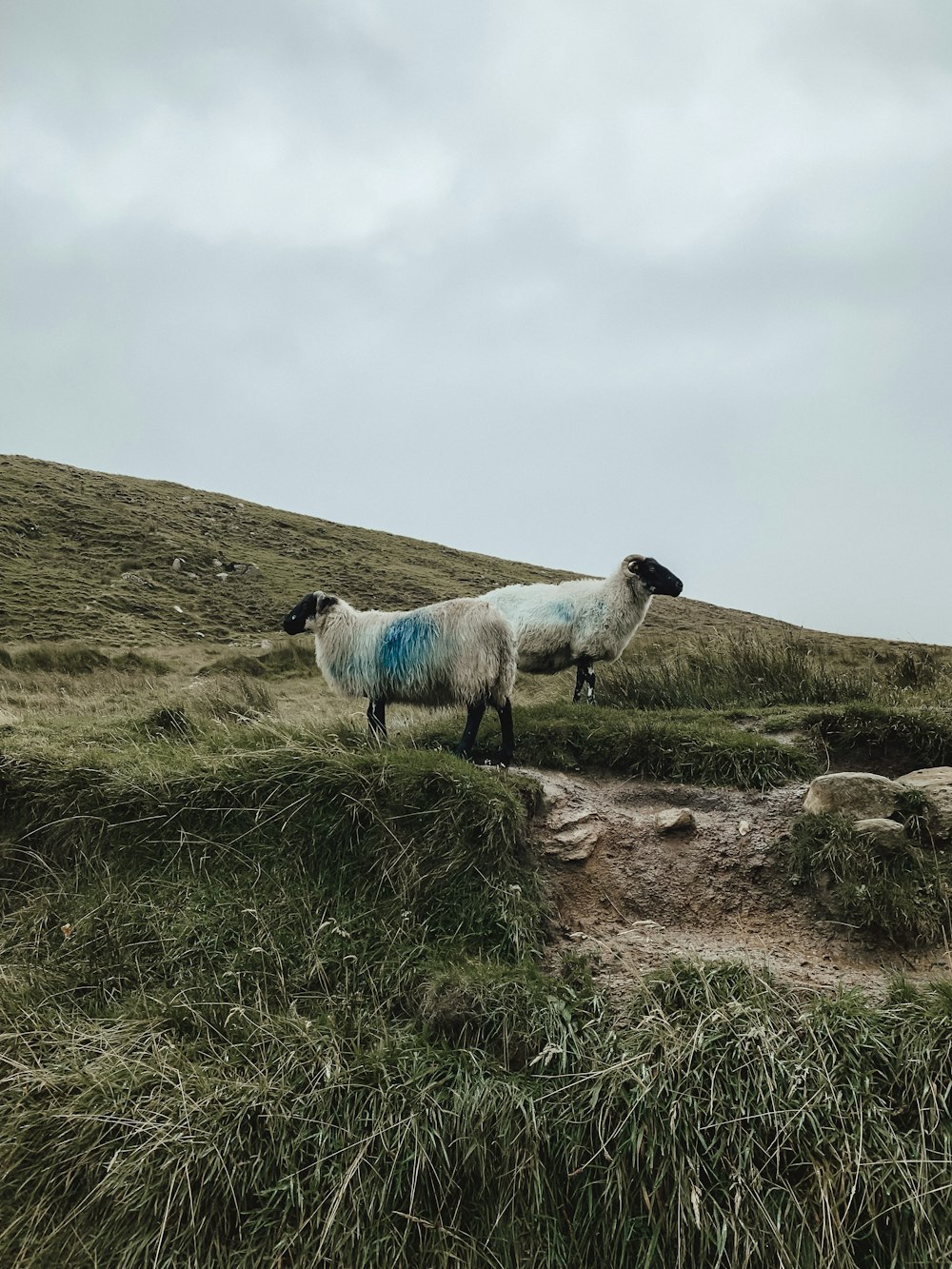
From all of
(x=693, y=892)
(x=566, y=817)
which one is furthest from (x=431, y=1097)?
(x=566, y=817)

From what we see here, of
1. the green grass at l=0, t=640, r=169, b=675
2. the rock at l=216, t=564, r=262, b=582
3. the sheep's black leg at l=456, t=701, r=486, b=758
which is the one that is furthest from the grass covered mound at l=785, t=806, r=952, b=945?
the rock at l=216, t=564, r=262, b=582

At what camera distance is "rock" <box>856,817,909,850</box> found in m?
6.33

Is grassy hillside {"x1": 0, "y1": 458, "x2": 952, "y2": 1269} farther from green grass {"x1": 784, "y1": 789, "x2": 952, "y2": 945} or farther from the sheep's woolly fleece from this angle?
the sheep's woolly fleece

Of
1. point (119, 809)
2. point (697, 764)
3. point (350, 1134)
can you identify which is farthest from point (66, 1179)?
point (697, 764)

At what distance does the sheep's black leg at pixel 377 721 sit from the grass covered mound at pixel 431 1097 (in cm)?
192

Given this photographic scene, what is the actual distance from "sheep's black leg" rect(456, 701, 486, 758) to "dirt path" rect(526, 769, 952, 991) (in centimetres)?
95

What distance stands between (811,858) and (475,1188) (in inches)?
143

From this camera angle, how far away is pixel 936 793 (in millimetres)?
6824

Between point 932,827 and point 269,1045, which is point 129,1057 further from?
point 932,827

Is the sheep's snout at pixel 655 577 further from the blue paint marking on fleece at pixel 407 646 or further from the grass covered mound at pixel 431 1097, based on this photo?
the grass covered mound at pixel 431 1097

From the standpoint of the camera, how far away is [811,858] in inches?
255

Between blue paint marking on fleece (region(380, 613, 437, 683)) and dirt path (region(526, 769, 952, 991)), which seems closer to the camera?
dirt path (region(526, 769, 952, 991))

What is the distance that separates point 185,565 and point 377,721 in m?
34.6

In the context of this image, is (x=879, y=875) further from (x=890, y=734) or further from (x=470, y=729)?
(x=470, y=729)
